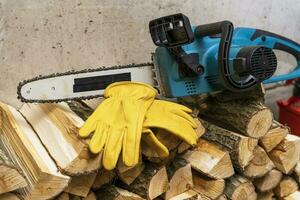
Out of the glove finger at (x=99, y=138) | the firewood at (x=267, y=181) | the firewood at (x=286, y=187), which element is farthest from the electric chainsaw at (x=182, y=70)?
the firewood at (x=286, y=187)

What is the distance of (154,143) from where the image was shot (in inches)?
53.0

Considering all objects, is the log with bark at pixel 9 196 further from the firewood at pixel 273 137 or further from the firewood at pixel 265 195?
the firewood at pixel 265 195

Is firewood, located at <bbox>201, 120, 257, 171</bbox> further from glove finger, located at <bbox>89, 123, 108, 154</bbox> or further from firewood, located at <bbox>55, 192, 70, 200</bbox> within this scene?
firewood, located at <bbox>55, 192, 70, 200</bbox>

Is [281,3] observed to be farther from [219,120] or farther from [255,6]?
[219,120]

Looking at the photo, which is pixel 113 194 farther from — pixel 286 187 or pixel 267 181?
pixel 286 187

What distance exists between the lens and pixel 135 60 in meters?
1.99

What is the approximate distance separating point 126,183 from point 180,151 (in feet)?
0.84

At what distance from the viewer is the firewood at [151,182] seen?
1421 mm

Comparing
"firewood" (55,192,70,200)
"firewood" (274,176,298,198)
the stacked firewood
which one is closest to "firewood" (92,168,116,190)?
the stacked firewood

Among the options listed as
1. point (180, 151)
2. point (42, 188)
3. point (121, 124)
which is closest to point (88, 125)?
point (121, 124)

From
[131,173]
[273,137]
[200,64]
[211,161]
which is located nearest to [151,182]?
[131,173]

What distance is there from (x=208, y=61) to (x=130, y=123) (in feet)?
1.55

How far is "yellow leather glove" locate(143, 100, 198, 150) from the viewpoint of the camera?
4.40 feet

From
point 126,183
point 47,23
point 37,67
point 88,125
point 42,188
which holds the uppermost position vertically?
point 47,23
